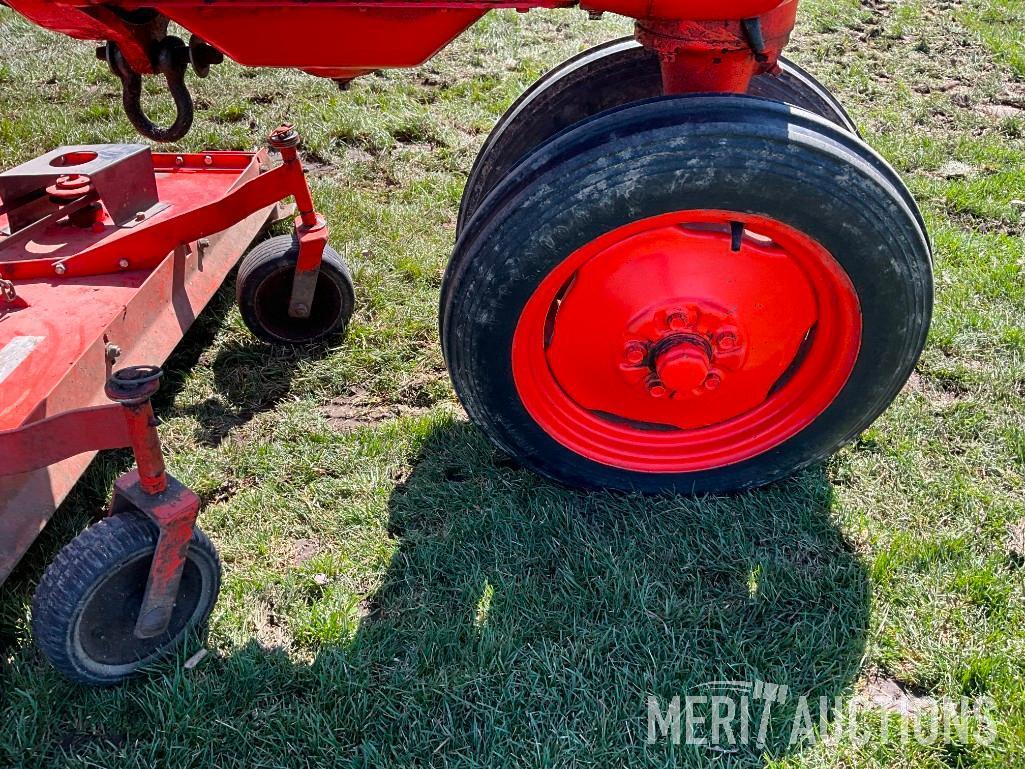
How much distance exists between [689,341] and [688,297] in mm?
117

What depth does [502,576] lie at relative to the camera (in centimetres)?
230

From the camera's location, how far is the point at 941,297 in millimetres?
3383

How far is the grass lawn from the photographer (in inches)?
76.4

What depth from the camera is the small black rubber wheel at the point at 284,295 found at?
3.01 meters

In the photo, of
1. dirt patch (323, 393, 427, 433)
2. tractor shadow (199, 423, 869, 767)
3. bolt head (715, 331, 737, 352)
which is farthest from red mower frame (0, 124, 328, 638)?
bolt head (715, 331, 737, 352)

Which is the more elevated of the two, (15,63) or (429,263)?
(15,63)

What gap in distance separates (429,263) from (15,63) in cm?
384

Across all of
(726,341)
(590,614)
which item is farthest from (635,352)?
(590,614)

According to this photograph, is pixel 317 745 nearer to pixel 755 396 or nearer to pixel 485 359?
pixel 485 359

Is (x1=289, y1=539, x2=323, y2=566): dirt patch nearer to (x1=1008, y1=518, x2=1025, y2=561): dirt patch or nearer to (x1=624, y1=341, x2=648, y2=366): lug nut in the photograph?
(x1=624, y1=341, x2=648, y2=366): lug nut

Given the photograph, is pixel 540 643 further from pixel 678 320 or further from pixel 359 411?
pixel 359 411

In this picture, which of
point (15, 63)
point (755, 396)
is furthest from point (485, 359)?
point (15, 63)

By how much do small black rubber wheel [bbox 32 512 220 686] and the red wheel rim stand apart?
0.98m

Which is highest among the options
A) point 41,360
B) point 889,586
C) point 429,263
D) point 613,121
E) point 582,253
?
point 613,121
